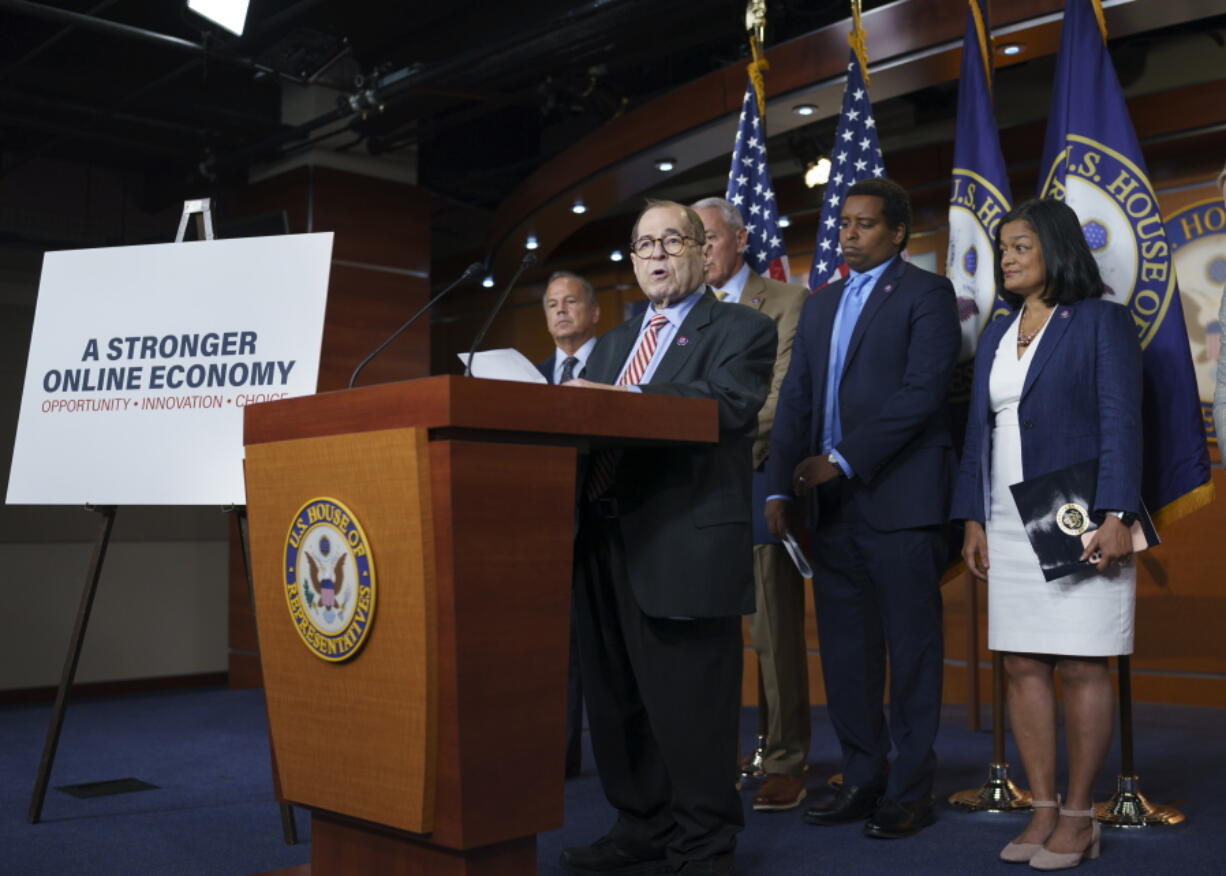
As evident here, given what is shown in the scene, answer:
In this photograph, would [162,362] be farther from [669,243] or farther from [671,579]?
[671,579]

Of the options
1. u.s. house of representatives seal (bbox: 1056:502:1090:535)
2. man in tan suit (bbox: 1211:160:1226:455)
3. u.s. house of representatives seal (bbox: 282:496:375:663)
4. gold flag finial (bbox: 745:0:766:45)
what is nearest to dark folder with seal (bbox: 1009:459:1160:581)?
u.s. house of representatives seal (bbox: 1056:502:1090:535)

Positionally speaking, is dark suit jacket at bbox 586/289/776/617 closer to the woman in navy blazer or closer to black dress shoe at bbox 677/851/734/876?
black dress shoe at bbox 677/851/734/876

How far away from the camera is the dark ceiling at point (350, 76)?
546 cm

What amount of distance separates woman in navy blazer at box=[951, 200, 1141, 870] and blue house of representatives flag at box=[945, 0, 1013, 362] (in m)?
0.48

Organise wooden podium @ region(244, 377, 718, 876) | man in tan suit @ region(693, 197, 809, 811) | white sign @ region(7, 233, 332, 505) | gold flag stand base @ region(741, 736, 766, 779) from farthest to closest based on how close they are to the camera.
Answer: gold flag stand base @ region(741, 736, 766, 779), man in tan suit @ region(693, 197, 809, 811), white sign @ region(7, 233, 332, 505), wooden podium @ region(244, 377, 718, 876)

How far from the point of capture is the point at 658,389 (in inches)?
85.4

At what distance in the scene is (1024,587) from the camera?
279 cm

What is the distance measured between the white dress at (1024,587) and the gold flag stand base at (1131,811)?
543 mm

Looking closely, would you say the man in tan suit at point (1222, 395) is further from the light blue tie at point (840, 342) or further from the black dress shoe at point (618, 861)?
the black dress shoe at point (618, 861)

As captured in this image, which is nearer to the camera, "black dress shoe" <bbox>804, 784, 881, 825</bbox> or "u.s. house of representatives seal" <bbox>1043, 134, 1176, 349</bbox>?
"black dress shoe" <bbox>804, 784, 881, 825</bbox>

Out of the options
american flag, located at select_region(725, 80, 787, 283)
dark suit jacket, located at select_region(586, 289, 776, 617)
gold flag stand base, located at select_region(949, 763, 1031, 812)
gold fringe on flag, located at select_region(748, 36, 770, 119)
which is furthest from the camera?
gold fringe on flag, located at select_region(748, 36, 770, 119)

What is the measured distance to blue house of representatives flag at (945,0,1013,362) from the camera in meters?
3.46

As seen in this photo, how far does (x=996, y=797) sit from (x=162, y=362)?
2595 mm

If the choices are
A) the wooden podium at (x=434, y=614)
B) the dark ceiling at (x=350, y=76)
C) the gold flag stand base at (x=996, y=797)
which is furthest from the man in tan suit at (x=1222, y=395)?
the dark ceiling at (x=350, y=76)
